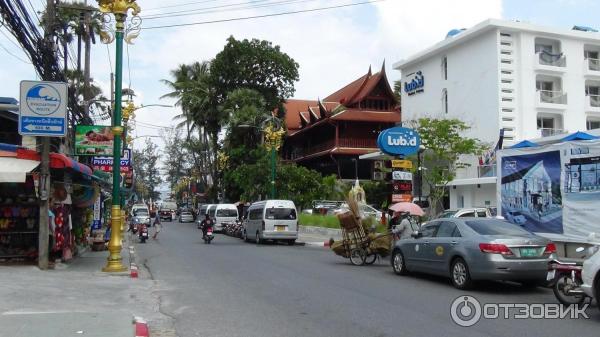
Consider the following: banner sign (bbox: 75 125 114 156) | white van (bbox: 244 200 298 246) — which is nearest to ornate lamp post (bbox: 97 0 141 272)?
banner sign (bbox: 75 125 114 156)

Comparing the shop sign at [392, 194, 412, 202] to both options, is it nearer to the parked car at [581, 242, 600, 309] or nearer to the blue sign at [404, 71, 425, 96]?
→ the parked car at [581, 242, 600, 309]

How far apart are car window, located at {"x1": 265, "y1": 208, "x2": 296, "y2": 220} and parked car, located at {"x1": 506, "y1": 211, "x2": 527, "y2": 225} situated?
42.0 feet

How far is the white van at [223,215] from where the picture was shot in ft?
132

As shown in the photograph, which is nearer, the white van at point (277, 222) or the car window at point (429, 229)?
the car window at point (429, 229)

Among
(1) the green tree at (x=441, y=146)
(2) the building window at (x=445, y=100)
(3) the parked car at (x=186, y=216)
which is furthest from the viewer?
(3) the parked car at (x=186, y=216)

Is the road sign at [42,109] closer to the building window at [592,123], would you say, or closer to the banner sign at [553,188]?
the banner sign at [553,188]

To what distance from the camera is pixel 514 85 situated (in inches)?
1583

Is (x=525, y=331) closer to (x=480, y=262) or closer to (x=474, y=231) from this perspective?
(x=480, y=262)

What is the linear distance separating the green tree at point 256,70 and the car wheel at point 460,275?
4367cm

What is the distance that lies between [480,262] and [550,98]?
112 feet

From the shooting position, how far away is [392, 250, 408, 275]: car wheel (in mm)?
14570

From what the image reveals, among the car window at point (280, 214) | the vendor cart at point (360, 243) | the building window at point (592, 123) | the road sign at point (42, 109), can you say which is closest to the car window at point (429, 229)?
the vendor cart at point (360, 243)

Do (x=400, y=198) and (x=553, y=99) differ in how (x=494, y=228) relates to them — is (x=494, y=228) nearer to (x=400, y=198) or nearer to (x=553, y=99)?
(x=400, y=198)

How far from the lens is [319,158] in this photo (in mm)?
57719
